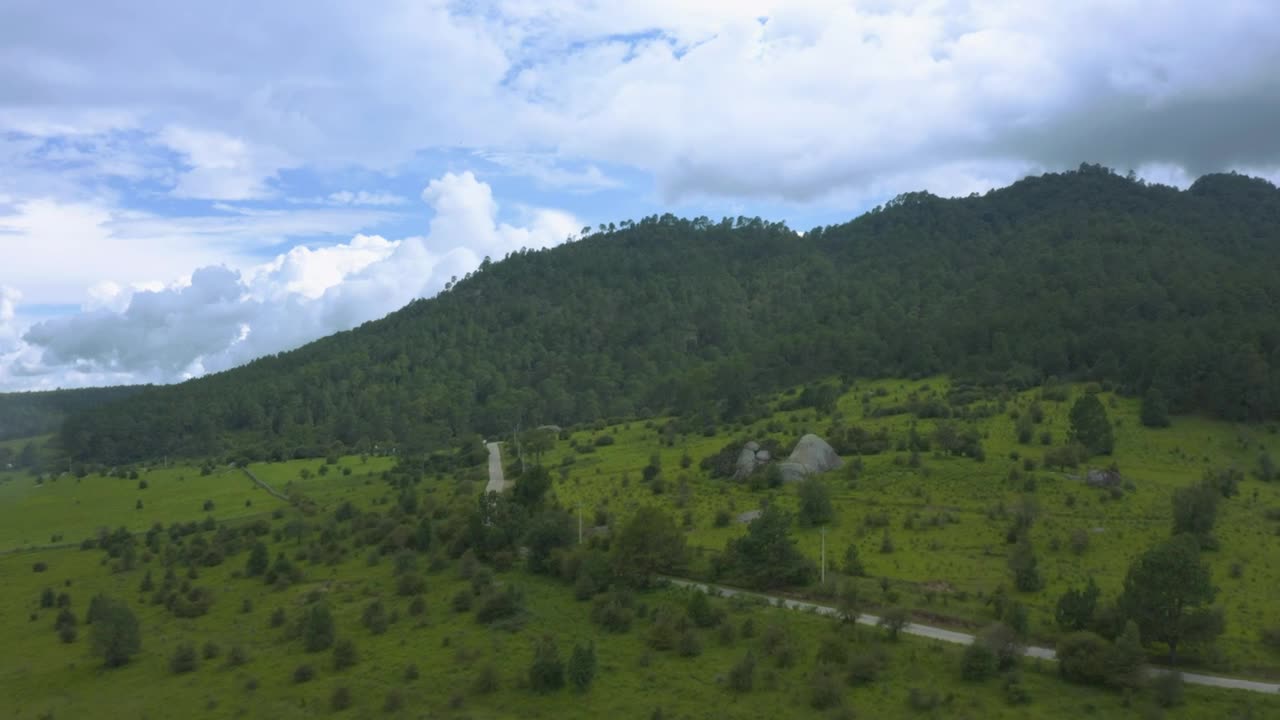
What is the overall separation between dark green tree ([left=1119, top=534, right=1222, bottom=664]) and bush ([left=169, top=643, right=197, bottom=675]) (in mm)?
45835

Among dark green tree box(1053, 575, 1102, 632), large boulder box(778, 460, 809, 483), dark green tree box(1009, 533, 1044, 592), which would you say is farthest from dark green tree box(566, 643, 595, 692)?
large boulder box(778, 460, 809, 483)

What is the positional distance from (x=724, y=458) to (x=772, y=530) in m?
28.4

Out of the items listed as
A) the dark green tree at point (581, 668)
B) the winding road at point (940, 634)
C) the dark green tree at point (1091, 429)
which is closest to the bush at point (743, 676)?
the dark green tree at point (581, 668)

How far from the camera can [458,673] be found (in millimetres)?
39250

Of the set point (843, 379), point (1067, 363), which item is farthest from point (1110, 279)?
point (843, 379)

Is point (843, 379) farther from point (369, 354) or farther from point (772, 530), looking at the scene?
point (369, 354)

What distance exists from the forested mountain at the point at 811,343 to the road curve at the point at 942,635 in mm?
59096

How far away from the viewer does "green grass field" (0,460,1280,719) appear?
32.0m

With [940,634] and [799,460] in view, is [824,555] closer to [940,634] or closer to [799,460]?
[940,634]

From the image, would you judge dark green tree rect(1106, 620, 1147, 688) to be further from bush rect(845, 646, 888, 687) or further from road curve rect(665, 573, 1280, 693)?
bush rect(845, 646, 888, 687)

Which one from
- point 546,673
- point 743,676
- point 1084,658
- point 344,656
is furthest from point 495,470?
point 1084,658

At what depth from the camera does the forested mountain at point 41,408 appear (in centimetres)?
12312

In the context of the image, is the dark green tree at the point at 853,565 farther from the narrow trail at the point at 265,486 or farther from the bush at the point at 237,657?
the narrow trail at the point at 265,486

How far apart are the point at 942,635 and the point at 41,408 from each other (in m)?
153
